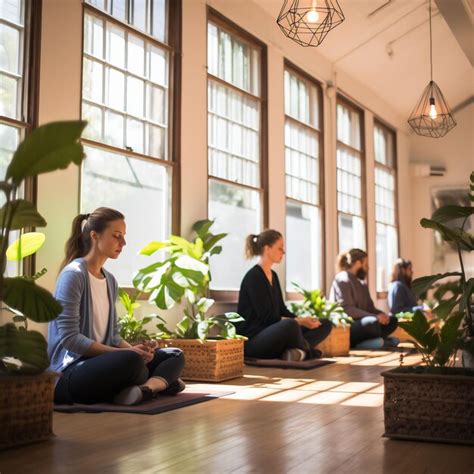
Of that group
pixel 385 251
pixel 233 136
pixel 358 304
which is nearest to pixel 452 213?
pixel 233 136

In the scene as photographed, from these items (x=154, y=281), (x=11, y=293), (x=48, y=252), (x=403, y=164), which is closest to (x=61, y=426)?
(x=11, y=293)

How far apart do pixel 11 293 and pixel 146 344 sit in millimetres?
1445

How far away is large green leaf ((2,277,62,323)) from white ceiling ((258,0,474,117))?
18.1 feet

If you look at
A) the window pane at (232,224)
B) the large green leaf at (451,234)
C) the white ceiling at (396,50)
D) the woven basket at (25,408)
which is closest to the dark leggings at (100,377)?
the woven basket at (25,408)

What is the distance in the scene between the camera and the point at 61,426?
3.30m

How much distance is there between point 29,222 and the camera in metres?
2.78

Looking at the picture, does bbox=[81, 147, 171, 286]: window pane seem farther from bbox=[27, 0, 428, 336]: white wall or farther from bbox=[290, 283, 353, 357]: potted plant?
bbox=[290, 283, 353, 357]: potted plant

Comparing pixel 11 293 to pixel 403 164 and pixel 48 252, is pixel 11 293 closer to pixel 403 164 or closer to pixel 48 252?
pixel 48 252

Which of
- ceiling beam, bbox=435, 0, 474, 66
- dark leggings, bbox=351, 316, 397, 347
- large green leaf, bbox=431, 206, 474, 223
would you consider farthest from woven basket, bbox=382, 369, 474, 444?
ceiling beam, bbox=435, 0, 474, 66

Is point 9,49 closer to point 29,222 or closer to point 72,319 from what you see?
point 72,319

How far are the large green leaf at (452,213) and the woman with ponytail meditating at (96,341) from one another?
1515mm

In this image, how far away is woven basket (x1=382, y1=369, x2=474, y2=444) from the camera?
2.94 m

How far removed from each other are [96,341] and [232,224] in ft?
10.8

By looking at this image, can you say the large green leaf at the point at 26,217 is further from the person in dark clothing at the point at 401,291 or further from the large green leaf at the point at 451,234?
the person in dark clothing at the point at 401,291
